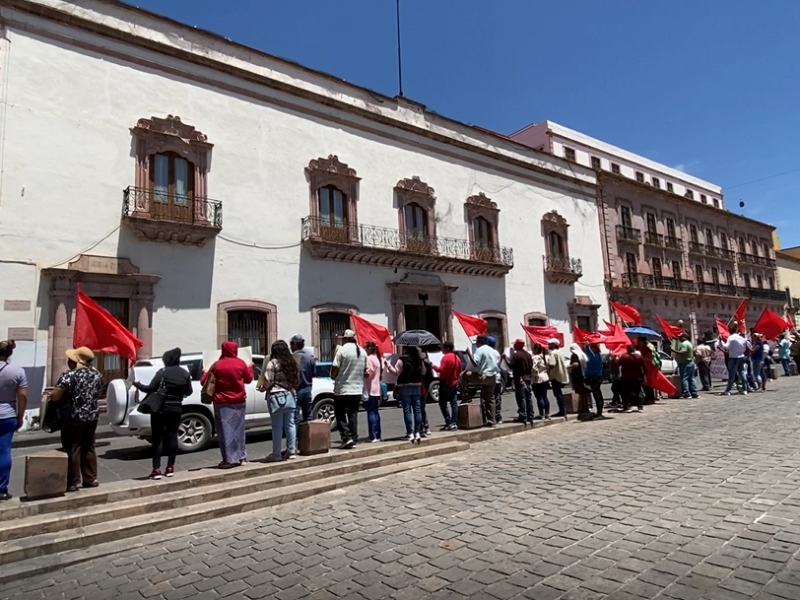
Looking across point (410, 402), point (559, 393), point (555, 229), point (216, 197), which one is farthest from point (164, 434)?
point (555, 229)

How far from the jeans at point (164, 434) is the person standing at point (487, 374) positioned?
5.59 meters

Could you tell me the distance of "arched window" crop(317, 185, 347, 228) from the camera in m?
19.6

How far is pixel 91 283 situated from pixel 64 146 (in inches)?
148

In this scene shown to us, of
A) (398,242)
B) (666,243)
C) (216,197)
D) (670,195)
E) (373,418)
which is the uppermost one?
(670,195)

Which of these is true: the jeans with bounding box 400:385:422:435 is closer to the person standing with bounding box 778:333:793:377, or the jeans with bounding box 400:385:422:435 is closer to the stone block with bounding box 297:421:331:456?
the stone block with bounding box 297:421:331:456

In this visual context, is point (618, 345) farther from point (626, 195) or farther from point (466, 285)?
point (626, 195)

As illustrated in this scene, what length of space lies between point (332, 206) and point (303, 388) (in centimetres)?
1198

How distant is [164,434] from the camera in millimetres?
6812

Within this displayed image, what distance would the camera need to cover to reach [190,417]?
945 centimetres

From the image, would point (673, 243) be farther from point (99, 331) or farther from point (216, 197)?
point (99, 331)

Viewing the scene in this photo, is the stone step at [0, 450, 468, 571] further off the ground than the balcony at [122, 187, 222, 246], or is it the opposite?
the balcony at [122, 187, 222, 246]

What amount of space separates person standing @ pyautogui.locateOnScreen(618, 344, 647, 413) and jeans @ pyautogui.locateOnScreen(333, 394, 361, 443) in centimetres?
726

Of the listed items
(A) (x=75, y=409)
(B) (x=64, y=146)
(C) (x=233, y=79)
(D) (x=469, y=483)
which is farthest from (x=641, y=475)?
(C) (x=233, y=79)

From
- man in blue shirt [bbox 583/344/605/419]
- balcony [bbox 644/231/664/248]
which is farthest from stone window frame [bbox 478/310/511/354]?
balcony [bbox 644/231/664/248]
